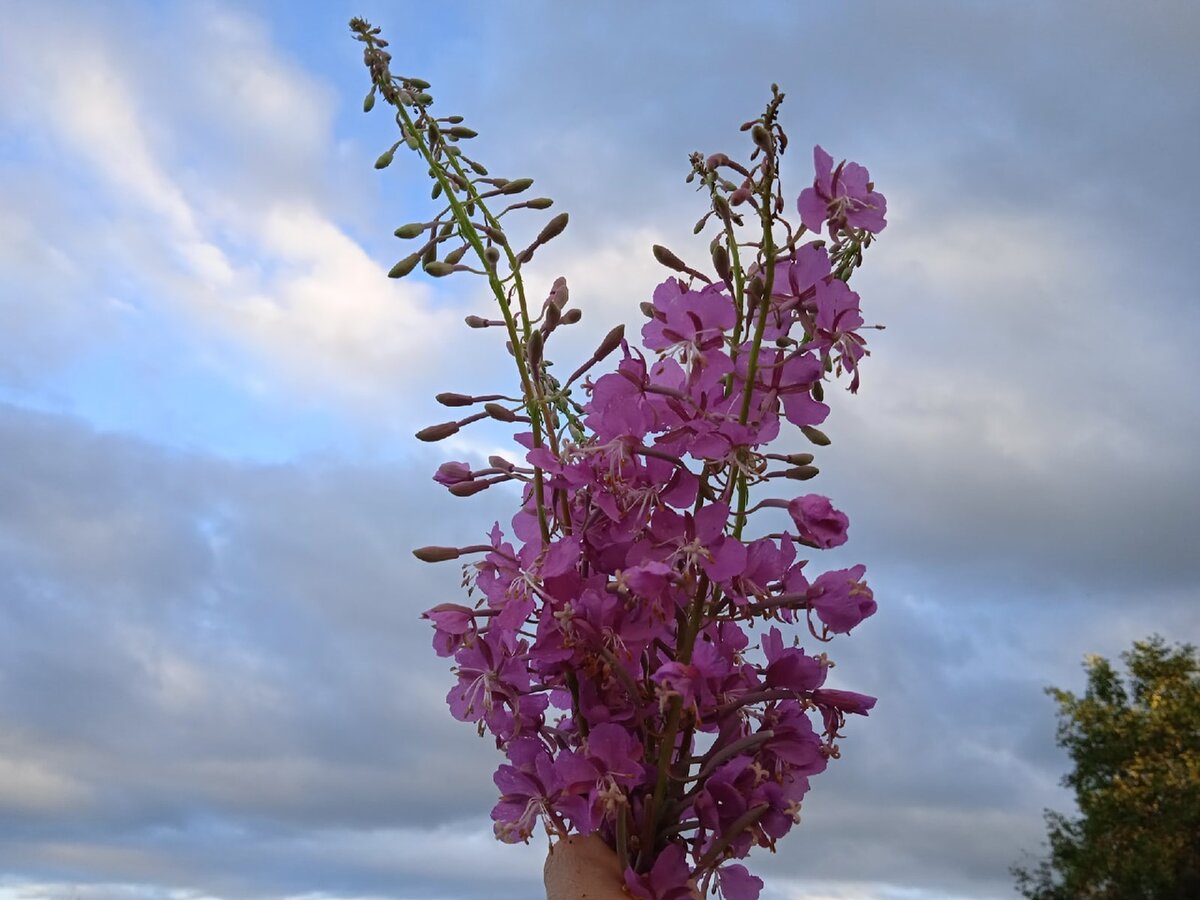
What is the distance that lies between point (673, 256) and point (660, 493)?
45 cm

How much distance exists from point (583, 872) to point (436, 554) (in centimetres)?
55

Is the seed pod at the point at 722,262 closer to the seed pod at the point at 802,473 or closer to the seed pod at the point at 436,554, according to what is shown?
the seed pod at the point at 802,473

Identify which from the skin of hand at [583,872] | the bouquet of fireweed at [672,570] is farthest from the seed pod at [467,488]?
the skin of hand at [583,872]

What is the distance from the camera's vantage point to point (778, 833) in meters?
1.88

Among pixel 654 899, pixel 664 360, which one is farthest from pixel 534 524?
pixel 654 899

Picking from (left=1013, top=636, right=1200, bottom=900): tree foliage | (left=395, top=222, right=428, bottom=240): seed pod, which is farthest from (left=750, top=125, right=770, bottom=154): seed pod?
(left=1013, top=636, right=1200, bottom=900): tree foliage

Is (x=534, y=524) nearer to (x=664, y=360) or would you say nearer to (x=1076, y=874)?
(x=664, y=360)

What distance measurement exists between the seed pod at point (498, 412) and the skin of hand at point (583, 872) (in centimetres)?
68

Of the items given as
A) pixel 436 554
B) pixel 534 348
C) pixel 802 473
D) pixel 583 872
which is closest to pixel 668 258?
pixel 534 348

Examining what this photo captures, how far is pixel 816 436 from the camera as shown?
1938 mm

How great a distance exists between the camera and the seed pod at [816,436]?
1.93m

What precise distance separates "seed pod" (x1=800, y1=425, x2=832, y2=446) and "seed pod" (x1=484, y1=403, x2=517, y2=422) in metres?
0.49

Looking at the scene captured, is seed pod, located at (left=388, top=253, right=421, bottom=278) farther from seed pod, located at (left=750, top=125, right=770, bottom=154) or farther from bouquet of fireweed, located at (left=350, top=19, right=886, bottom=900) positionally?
seed pod, located at (left=750, top=125, right=770, bottom=154)

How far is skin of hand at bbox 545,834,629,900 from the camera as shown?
182cm
